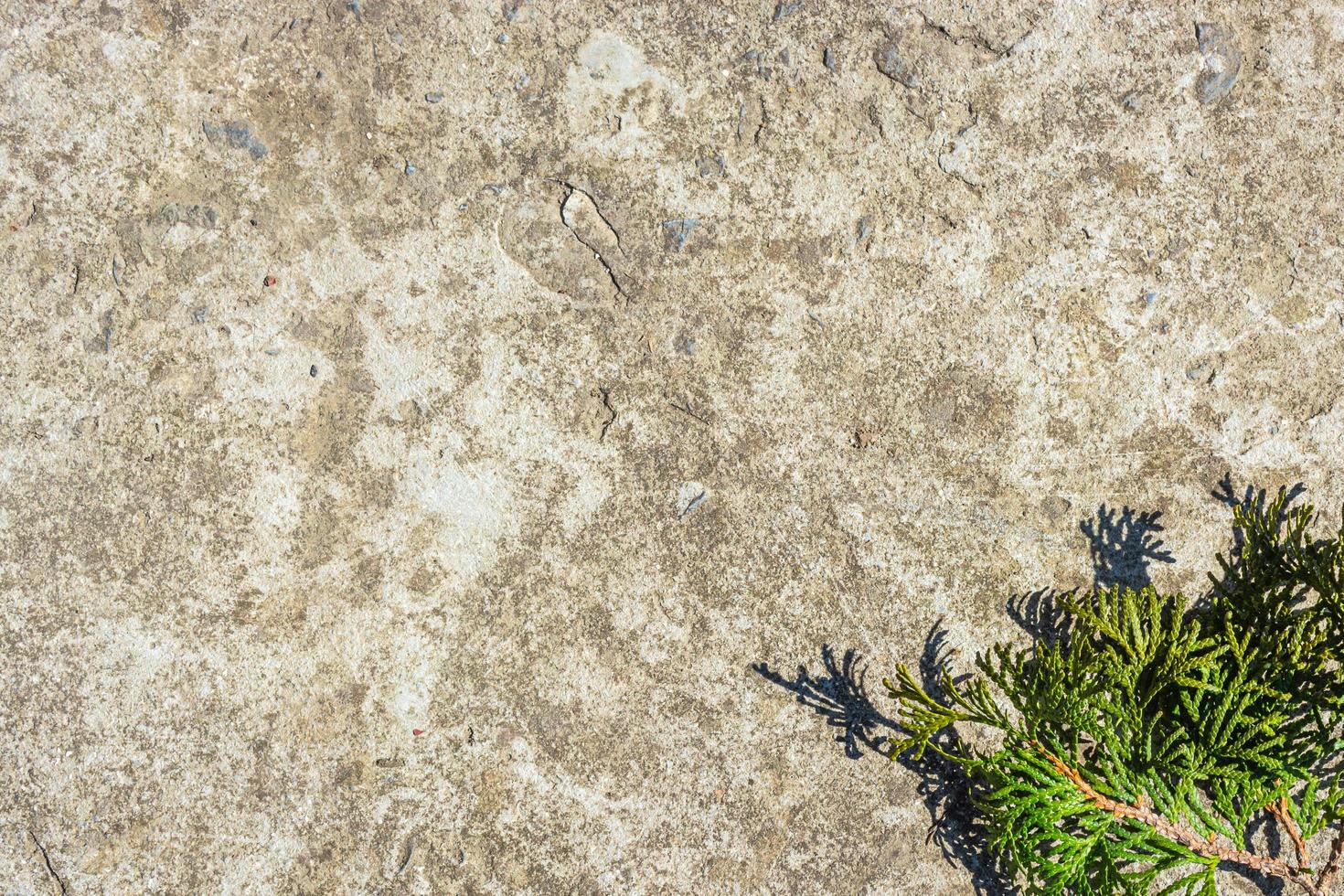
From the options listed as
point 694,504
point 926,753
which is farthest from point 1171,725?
point 694,504

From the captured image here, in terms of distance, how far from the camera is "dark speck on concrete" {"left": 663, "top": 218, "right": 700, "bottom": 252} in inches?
123

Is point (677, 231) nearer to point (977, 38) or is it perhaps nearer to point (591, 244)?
point (591, 244)

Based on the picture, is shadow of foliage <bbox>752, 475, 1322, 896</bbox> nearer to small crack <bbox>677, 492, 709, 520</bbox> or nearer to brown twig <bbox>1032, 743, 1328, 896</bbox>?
brown twig <bbox>1032, 743, 1328, 896</bbox>

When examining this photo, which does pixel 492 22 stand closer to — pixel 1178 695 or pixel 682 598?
pixel 682 598

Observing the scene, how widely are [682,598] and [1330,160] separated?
9.42ft

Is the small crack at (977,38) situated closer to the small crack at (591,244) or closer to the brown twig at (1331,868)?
the small crack at (591,244)

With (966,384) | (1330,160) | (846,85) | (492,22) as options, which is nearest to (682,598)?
(966,384)

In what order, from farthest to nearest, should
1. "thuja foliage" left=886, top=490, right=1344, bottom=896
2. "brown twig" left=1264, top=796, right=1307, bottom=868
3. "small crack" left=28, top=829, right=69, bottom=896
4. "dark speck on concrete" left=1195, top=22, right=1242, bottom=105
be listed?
"dark speck on concrete" left=1195, top=22, right=1242, bottom=105 → "small crack" left=28, top=829, right=69, bottom=896 → "brown twig" left=1264, top=796, right=1307, bottom=868 → "thuja foliage" left=886, top=490, right=1344, bottom=896

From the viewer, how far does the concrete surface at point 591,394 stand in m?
3.04

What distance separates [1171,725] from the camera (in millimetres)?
3006

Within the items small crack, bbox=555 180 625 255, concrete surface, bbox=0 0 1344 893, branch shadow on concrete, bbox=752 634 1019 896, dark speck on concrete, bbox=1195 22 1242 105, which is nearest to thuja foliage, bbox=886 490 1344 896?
branch shadow on concrete, bbox=752 634 1019 896

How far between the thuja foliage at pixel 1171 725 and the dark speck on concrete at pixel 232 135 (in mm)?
2902

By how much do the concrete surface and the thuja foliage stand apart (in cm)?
32

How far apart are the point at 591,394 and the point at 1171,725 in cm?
235
